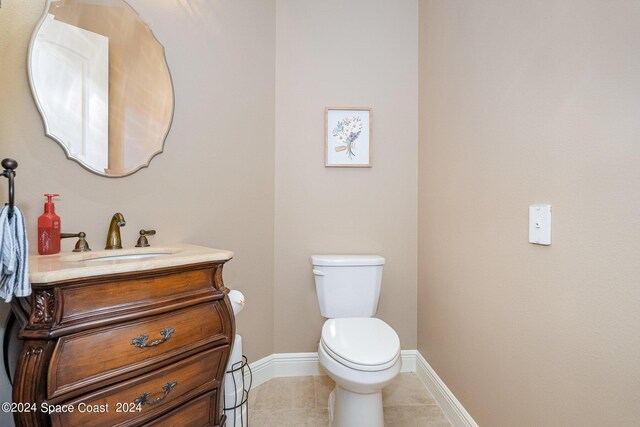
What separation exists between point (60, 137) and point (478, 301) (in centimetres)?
188

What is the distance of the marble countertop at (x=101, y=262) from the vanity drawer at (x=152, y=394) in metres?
0.35

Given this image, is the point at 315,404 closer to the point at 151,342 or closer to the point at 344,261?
the point at 344,261

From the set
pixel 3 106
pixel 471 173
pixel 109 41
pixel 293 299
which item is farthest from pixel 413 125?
pixel 3 106

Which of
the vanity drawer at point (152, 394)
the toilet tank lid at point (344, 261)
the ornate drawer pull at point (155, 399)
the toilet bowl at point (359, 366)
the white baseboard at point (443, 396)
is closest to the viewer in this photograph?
the vanity drawer at point (152, 394)

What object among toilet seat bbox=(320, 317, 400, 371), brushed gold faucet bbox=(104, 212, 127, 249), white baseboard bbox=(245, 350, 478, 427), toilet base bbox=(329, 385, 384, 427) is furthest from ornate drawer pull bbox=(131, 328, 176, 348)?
white baseboard bbox=(245, 350, 478, 427)

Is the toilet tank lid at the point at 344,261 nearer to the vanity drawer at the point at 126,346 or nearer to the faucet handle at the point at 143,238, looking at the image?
the vanity drawer at the point at 126,346

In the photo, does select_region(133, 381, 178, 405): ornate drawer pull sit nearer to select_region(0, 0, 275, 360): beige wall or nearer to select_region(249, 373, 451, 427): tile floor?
select_region(0, 0, 275, 360): beige wall

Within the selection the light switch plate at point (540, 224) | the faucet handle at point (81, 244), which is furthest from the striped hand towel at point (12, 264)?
the light switch plate at point (540, 224)

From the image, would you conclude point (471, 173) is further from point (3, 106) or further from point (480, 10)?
point (3, 106)

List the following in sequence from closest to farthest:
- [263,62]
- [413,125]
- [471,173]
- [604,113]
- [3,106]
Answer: [604,113] → [3,106] → [471,173] → [263,62] → [413,125]

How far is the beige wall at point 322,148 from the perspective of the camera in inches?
78.3

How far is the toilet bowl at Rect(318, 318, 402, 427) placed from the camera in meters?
1.22

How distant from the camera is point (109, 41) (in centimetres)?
128

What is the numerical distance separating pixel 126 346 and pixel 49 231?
0.54 m
